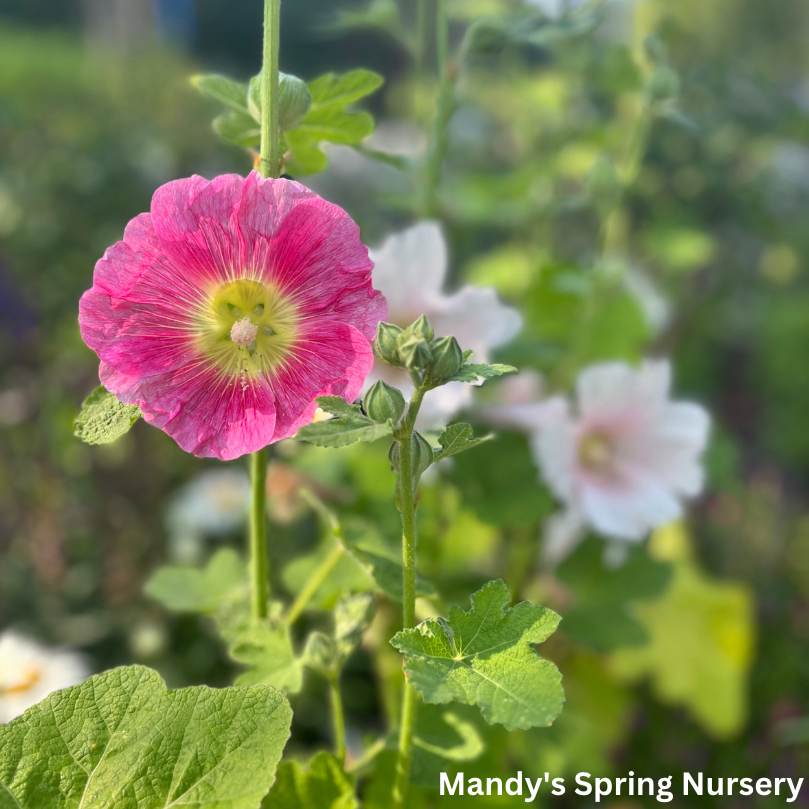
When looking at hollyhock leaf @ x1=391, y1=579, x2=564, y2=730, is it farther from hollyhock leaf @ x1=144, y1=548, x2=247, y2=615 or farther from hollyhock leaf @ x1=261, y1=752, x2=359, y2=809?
hollyhock leaf @ x1=144, y1=548, x2=247, y2=615

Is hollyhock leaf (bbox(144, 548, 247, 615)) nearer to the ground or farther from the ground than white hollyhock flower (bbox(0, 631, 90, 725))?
farther from the ground

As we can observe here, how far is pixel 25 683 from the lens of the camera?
Answer: 2.51 feet

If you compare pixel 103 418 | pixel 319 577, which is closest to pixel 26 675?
pixel 319 577

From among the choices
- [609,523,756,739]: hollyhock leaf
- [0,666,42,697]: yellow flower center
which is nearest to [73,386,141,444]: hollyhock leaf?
[0,666,42,697]: yellow flower center

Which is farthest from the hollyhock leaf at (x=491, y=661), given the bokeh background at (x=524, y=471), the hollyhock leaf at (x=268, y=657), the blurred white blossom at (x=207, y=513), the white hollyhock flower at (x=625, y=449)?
the blurred white blossom at (x=207, y=513)

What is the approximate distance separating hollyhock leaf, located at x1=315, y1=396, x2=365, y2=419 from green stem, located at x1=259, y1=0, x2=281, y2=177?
0.38ft

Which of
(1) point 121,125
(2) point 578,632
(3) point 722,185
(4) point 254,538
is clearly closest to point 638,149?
(2) point 578,632

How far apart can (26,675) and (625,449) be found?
25.8 inches

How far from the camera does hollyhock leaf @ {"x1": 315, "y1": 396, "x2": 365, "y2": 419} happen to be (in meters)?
0.35

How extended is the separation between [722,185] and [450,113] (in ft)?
4.13

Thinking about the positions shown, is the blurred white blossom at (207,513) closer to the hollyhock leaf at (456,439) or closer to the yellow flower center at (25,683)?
the yellow flower center at (25,683)

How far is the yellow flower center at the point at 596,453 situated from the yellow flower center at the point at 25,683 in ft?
1.93

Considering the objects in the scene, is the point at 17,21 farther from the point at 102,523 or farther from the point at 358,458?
the point at 358,458

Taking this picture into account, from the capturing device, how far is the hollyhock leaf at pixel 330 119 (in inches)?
17.6
